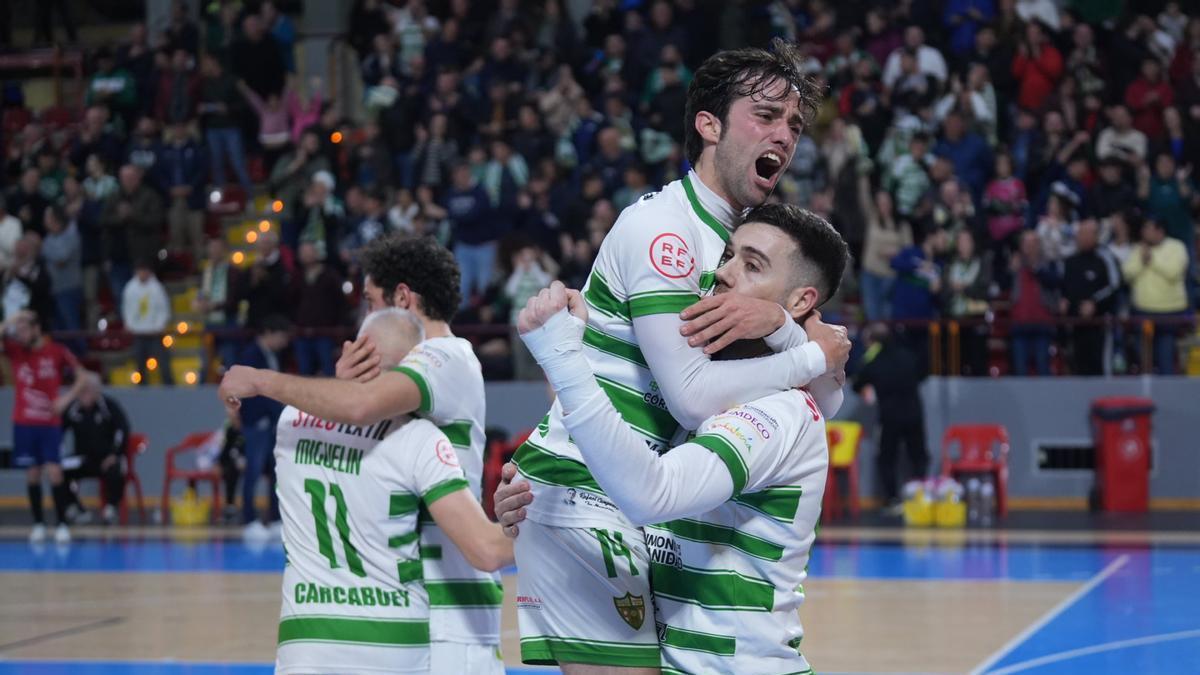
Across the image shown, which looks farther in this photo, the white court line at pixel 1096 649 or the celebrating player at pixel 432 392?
the white court line at pixel 1096 649

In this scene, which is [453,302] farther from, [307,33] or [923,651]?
[307,33]

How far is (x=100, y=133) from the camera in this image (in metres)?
23.8

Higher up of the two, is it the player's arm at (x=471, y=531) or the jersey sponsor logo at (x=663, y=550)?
the jersey sponsor logo at (x=663, y=550)

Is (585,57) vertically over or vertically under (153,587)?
over

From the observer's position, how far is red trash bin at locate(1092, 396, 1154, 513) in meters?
17.4

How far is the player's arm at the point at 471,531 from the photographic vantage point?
4859 mm

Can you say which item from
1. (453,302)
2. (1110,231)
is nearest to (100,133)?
(1110,231)

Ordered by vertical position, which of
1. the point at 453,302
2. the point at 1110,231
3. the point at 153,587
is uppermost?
the point at 453,302

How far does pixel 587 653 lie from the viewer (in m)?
4.10

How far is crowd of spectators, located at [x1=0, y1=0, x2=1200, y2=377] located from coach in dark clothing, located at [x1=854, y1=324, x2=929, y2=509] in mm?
654

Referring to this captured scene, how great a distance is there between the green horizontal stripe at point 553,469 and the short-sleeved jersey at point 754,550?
0.38 meters

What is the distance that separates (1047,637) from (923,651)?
3.10ft

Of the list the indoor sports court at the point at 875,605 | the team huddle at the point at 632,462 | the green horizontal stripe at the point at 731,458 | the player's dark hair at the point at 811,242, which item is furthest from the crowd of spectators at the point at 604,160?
the green horizontal stripe at the point at 731,458

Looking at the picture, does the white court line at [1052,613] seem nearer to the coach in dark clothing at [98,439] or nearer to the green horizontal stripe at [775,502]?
the green horizontal stripe at [775,502]
